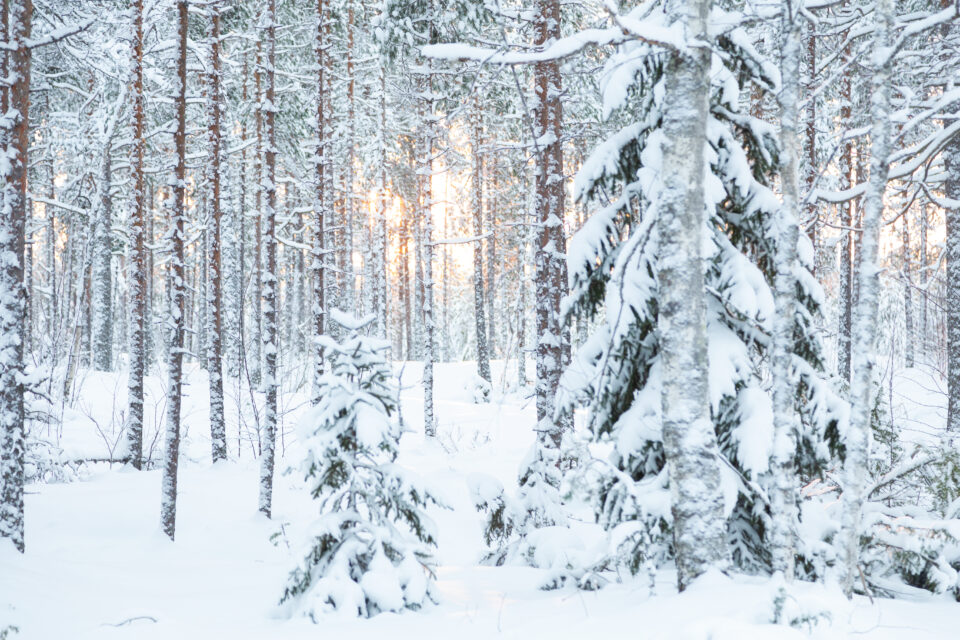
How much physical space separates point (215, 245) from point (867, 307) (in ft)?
39.0

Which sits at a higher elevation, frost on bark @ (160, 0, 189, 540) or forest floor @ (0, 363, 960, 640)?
frost on bark @ (160, 0, 189, 540)

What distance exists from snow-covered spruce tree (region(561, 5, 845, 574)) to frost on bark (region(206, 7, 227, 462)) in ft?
30.0

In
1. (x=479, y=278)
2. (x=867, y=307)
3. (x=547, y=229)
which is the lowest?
(x=867, y=307)

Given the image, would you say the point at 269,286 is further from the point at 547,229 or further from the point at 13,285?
the point at 547,229

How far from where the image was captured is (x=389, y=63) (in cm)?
1534

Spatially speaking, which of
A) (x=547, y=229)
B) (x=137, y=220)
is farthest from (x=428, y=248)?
(x=137, y=220)

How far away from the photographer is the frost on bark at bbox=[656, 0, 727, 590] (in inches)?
187

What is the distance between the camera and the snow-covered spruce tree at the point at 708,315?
205 inches

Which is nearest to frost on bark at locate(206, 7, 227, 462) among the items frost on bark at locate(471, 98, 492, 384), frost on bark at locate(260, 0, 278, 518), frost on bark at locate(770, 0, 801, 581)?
frost on bark at locate(260, 0, 278, 518)

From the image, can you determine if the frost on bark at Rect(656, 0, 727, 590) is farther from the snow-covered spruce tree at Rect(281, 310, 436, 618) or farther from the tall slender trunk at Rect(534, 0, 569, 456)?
the tall slender trunk at Rect(534, 0, 569, 456)

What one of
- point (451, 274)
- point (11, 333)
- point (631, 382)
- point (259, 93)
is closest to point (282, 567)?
point (11, 333)

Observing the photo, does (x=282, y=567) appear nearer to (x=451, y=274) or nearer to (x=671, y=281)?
(x=671, y=281)

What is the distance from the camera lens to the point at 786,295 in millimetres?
4676

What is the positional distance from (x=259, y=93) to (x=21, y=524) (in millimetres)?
12130
